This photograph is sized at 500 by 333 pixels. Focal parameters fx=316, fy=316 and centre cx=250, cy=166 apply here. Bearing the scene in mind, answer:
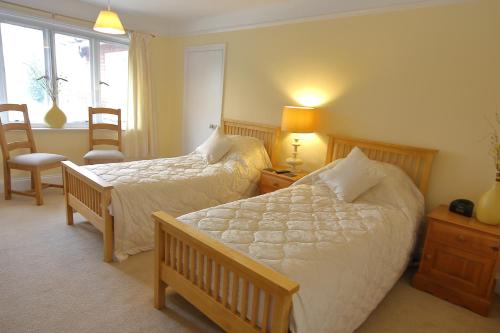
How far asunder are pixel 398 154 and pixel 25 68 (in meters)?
4.44

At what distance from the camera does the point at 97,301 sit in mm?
2100

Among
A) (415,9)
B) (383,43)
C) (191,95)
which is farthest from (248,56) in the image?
(415,9)

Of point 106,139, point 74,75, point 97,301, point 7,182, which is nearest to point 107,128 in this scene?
point 106,139

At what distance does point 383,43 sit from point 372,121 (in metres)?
0.71

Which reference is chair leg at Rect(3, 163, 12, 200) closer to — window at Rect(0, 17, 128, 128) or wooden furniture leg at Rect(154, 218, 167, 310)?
window at Rect(0, 17, 128, 128)

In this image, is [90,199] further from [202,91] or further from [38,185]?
[202,91]

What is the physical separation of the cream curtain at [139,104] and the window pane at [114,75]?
20 cm

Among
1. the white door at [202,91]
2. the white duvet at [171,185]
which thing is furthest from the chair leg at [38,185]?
the white door at [202,91]

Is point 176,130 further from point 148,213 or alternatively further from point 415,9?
point 415,9

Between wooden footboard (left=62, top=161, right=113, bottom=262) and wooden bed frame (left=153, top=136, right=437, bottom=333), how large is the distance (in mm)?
739

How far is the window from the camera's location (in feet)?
12.6

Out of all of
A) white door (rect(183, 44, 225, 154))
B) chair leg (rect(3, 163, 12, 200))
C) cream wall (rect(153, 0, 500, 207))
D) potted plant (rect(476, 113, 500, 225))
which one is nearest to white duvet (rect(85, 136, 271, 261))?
cream wall (rect(153, 0, 500, 207))

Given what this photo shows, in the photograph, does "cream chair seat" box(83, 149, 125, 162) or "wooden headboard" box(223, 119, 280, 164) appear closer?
"wooden headboard" box(223, 119, 280, 164)

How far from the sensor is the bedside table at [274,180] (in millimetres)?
3266
